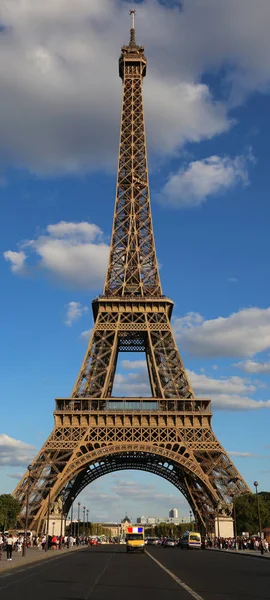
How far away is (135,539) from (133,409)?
49.7ft

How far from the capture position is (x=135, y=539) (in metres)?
62.6

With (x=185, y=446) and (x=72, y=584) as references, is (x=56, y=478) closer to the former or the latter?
(x=185, y=446)

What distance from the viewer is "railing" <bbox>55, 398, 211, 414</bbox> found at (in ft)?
236

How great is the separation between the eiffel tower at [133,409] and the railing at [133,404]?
120mm

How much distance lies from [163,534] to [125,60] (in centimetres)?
15227

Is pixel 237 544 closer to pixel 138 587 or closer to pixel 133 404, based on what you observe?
pixel 133 404

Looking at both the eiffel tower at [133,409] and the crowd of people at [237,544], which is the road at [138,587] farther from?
the crowd of people at [237,544]

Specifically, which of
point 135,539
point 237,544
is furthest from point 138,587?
point 237,544

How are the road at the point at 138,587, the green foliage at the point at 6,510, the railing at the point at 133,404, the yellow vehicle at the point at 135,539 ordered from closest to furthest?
the road at the point at 138,587, the yellow vehicle at the point at 135,539, the railing at the point at 133,404, the green foliage at the point at 6,510

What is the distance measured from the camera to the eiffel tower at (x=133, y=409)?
2635 inches

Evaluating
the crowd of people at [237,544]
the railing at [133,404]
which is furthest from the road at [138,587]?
the railing at [133,404]

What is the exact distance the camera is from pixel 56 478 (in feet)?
217

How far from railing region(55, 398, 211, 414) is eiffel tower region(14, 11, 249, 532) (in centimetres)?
12

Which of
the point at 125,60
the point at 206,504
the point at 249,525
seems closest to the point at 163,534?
the point at 249,525
